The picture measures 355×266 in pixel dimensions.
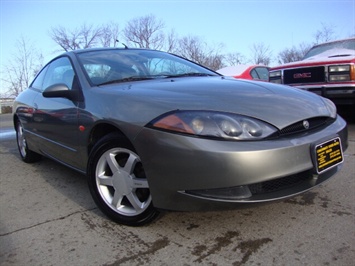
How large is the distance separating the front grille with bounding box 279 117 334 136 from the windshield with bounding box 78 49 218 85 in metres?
1.31

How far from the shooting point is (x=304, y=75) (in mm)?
6426

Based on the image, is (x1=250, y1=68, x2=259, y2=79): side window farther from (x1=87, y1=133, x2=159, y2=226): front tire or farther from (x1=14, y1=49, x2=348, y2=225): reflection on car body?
(x1=87, y1=133, x2=159, y2=226): front tire

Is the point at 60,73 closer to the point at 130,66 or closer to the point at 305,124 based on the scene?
the point at 130,66

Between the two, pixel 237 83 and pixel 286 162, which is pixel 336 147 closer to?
pixel 286 162

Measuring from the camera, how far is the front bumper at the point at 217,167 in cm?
195

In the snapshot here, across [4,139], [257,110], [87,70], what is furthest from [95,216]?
[4,139]

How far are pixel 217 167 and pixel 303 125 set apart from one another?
0.71 m

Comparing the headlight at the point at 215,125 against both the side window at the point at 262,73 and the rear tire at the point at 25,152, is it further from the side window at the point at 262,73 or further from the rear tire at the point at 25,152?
the side window at the point at 262,73

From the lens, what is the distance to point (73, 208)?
288 centimetres

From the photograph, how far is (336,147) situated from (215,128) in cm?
94

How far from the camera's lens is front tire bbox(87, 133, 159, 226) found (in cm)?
235

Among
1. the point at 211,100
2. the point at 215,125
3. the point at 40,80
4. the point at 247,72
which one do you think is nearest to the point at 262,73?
the point at 247,72

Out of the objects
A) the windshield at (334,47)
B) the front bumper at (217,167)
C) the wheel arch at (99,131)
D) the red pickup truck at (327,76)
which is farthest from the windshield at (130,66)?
the windshield at (334,47)

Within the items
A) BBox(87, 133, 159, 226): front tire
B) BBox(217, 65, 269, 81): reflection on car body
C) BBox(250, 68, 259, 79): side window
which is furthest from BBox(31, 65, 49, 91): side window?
BBox(250, 68, 259, 79): side window
